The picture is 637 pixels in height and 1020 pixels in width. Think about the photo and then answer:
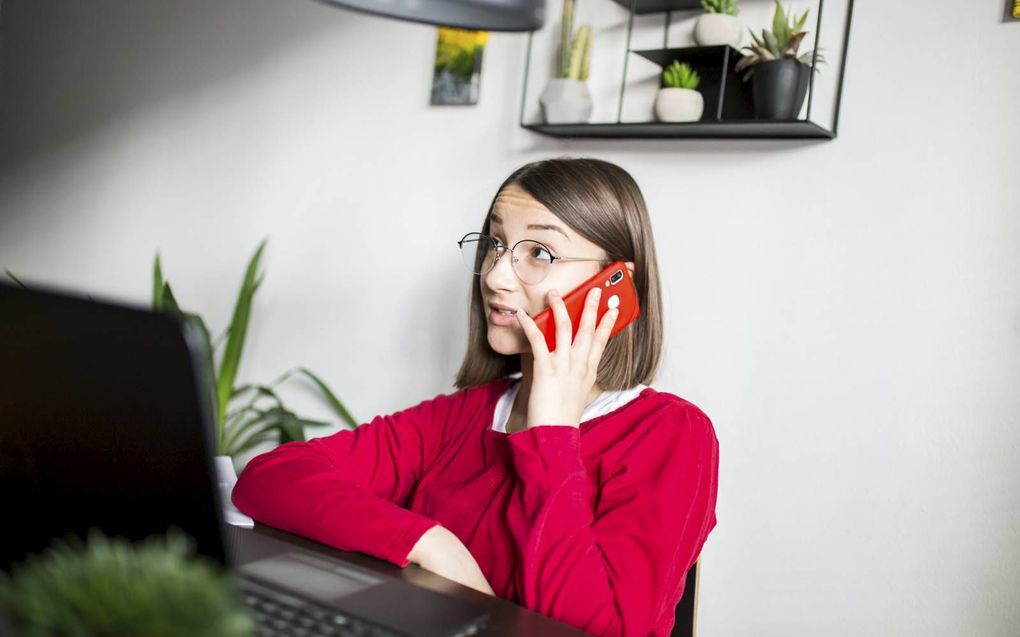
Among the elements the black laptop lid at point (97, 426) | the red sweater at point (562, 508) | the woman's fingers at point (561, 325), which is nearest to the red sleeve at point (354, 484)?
the red sweater at point (562, 508)

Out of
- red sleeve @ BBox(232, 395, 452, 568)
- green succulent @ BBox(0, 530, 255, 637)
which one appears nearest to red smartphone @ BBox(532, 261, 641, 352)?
red sleeve @ BBox(232, 395, 452, 568)

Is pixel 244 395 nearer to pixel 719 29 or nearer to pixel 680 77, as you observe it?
pixel 680 77

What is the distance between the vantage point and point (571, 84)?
2045mm

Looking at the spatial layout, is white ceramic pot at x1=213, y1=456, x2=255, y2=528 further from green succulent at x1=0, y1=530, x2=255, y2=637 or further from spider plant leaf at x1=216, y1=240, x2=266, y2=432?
spider plant leaf at x1=216, y1=240, x2=266, y2=432

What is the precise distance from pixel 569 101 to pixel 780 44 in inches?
19.8

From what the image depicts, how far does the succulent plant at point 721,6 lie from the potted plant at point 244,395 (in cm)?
142

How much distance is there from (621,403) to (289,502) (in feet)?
1.70

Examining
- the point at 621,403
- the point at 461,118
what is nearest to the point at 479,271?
the point at 621,403

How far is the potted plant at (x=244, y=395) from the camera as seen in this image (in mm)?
2594

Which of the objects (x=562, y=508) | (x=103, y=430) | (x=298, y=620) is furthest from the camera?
(x=562, y=508)

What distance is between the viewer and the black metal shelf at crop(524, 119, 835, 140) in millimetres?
1731

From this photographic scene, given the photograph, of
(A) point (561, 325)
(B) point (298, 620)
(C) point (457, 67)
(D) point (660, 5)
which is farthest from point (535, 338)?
(C) point (457, 67)

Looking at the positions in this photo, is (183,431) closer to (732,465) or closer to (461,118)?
(732,465)

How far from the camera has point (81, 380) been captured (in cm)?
62
